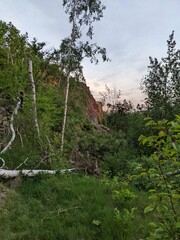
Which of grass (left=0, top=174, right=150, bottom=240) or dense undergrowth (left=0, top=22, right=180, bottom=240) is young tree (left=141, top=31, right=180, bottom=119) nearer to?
dense undergrowth (left=0, top=22, right=180, bottom=240)

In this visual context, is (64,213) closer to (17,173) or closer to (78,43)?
(17,173)

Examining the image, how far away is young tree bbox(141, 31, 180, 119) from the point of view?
14.1 m

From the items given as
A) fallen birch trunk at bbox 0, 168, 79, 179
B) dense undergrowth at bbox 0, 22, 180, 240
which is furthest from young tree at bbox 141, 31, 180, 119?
fallen birch trunk at bbox 0, 168, 79, 179

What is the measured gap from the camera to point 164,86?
15.3 m

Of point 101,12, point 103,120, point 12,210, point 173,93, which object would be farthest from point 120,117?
point 12,210

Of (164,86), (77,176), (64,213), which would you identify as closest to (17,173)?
(77,176)

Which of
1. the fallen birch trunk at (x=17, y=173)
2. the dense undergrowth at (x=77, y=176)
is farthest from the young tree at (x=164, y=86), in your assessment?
the fallen birch trunk at (x=17, y=173)

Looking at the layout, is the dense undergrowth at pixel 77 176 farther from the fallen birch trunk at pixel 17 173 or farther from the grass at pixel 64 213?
the fallen birch trunk at pixel 17 173

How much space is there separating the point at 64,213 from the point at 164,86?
11890mm

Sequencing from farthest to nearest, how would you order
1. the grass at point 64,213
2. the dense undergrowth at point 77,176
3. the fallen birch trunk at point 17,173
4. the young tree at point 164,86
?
the young tree at point 164,86 < the fallen birch trunk at point 17,173 < the grass at point 64,213 < the dense undergrowth at point 77,176

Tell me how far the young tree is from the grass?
8.58 metres

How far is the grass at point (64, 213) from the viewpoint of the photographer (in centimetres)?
414

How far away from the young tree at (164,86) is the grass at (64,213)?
858cm

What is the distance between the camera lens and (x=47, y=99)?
33.6 feet
